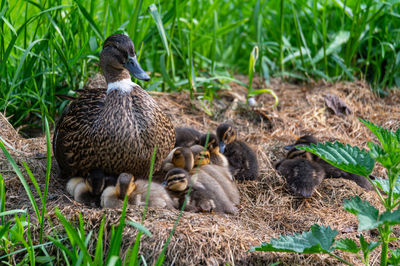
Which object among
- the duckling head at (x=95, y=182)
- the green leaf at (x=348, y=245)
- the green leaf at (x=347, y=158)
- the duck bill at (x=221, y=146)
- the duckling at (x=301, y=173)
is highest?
the green leaf at (x=347, y=158)

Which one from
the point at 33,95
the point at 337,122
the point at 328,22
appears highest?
the point at 328,22

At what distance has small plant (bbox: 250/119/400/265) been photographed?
2545 mm

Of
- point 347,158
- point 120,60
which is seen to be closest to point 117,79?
point 120,60

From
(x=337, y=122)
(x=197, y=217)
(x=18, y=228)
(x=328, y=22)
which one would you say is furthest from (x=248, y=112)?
(x=18, y=228)

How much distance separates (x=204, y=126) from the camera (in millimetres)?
4922

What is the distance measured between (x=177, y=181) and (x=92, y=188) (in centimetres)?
57

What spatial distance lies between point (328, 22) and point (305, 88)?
0.93 m

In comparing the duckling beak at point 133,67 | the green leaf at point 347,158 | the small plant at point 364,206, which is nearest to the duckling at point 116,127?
the duckling beak at point 133,67

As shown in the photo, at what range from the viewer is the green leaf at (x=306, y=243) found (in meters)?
2.70

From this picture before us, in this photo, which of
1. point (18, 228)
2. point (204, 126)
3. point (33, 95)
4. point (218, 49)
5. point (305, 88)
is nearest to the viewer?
point (18, 228)

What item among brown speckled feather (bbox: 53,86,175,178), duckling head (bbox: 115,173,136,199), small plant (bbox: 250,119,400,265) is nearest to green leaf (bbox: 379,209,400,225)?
small plant (bbox: 250,119,400,265)

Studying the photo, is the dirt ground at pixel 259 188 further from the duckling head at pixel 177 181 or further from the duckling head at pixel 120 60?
the duckling head at pixel 120 60

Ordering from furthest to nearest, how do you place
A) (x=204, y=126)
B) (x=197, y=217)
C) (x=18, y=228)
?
1. (x=204, y=126)
2. (x=197, y=217)
3. (x=18, y=228)

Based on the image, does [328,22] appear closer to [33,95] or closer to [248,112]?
[248,112]
